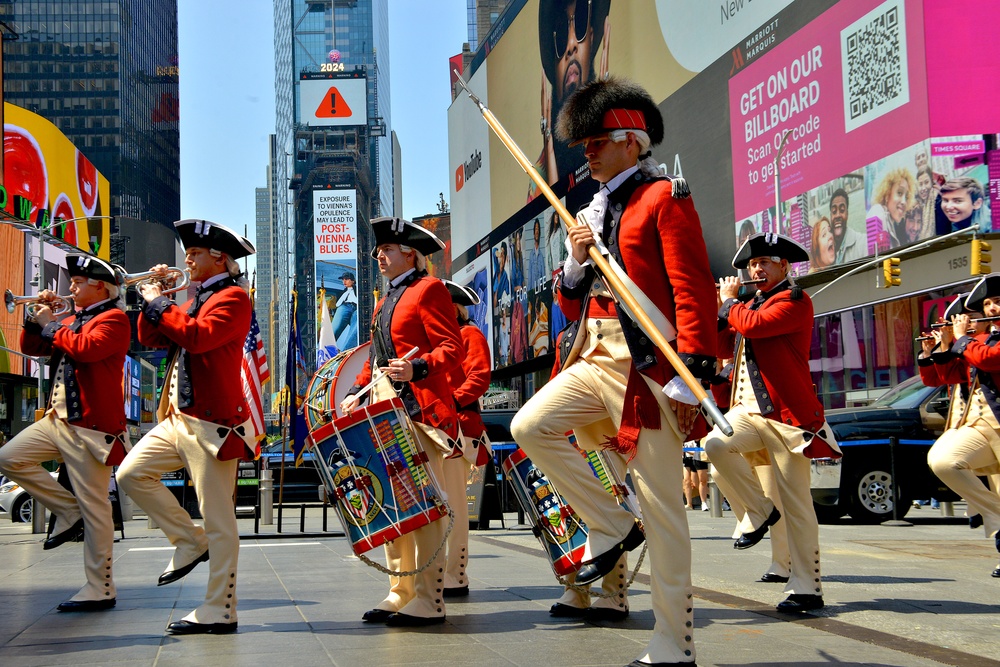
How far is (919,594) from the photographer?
23.3 ft

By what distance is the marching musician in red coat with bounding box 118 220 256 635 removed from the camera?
235 inches

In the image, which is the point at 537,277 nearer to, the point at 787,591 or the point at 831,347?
the point at 831,347

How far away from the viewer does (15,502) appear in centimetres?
2214

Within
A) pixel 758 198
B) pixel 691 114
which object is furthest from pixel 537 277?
pixel 758 198

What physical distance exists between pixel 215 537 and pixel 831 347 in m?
27.5

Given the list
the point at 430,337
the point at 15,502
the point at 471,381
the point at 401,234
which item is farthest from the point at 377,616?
the point at 15,502

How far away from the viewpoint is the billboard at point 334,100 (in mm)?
149250

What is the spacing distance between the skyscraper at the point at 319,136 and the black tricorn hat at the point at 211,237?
5191 inches

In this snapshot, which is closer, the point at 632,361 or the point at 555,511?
the point at 632,361

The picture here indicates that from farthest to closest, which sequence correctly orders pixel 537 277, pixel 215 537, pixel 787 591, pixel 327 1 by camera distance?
pixel 327 1 → pixel 537 277 → pixel 787 591 → pixel 215 537

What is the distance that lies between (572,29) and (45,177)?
23970mm

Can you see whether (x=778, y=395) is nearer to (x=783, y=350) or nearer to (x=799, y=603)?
(x=783, y=350)

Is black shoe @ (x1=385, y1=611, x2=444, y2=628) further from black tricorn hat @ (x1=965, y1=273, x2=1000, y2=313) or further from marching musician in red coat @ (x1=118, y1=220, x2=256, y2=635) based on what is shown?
black tricorn hat @ (x1=965, y1=273, x2=1000, y2=313)

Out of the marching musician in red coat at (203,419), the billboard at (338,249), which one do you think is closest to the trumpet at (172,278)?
the marching musician in red coat at (203,419)
